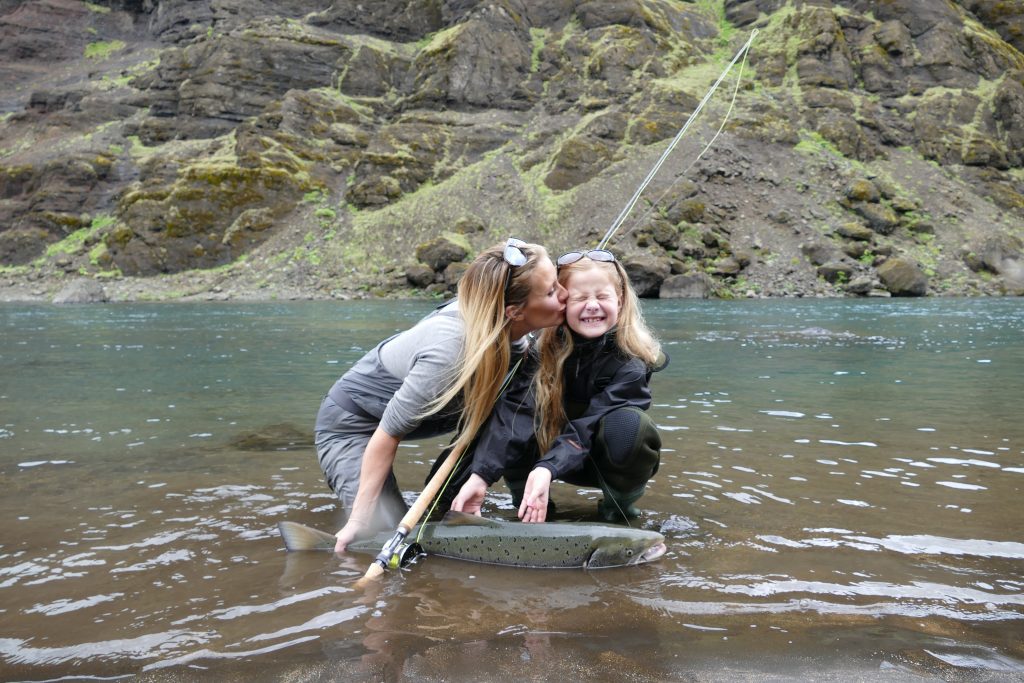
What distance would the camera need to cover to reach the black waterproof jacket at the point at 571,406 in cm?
375

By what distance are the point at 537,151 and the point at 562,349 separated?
60.3 meters

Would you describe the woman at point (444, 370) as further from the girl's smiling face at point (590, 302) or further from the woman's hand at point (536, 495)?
the woman's hand at point (536, 495)

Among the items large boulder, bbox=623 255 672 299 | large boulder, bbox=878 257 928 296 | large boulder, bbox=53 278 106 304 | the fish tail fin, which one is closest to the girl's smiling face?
the fish tail fin

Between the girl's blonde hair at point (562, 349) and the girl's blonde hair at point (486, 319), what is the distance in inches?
14.9

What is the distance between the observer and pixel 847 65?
66.3m

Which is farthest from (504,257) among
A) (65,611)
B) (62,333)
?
(62,333)

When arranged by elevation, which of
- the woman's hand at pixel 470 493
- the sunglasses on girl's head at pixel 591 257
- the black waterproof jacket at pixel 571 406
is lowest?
the woman's hand at pixel 470 493

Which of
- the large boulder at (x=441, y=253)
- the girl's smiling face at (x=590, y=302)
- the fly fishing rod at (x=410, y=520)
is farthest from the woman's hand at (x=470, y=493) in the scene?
the large boulder at (x=441, y=253)

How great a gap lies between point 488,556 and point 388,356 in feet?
3.89

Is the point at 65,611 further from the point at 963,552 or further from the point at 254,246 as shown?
the point at 254,246

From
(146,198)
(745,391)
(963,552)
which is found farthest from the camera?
(146,198)

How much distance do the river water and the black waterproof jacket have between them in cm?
57

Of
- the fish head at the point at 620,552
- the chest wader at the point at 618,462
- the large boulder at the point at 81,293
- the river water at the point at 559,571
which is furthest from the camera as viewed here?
the large boulder at the point at 81,293

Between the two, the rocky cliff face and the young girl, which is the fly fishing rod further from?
the rocky cliff face
